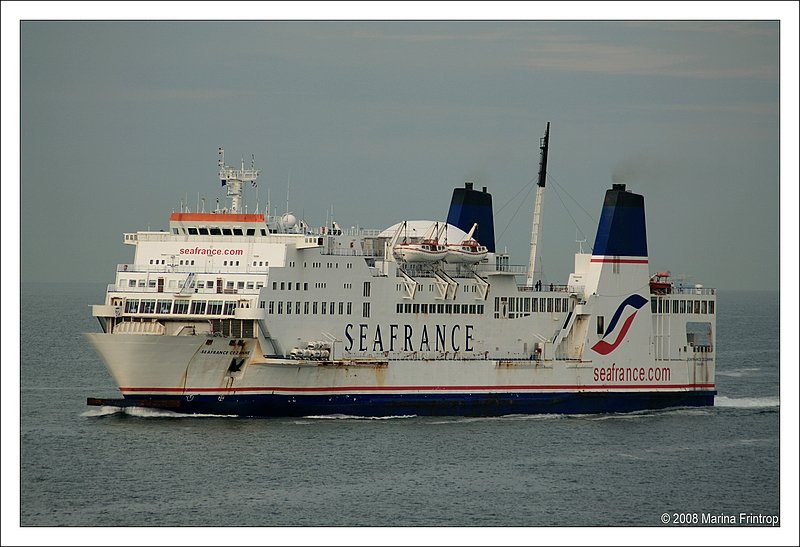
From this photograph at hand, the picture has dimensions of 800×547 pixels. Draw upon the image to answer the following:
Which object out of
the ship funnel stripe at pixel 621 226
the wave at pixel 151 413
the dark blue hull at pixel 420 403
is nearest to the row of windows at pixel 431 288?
the dark blue hull at pixel 420 403

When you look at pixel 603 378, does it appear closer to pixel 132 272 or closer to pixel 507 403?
pixel 507 403

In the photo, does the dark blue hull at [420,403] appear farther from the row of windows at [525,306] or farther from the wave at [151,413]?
the row of windows at [525,306]

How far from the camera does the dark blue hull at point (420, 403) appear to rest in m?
47.4

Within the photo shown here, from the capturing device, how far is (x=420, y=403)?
1975 inches

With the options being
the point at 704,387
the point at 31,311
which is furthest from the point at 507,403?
the point at 31,311

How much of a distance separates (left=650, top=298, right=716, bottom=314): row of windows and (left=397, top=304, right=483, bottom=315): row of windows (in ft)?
22.1

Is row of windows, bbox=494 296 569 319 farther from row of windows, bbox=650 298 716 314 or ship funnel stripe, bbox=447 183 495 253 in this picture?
ship funnel stripe, bbox=447 183 495 253

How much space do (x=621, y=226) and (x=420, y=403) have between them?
9388 mm

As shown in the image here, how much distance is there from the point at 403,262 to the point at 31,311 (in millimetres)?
71538

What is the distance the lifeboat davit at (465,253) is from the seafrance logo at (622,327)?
4.85 meters

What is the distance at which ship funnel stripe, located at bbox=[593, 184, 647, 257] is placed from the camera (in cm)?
5406

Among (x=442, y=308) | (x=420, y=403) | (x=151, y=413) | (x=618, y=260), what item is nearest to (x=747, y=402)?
(x=618, y=260)

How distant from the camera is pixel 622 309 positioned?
178 ft

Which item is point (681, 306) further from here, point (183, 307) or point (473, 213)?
point (183, 307)
